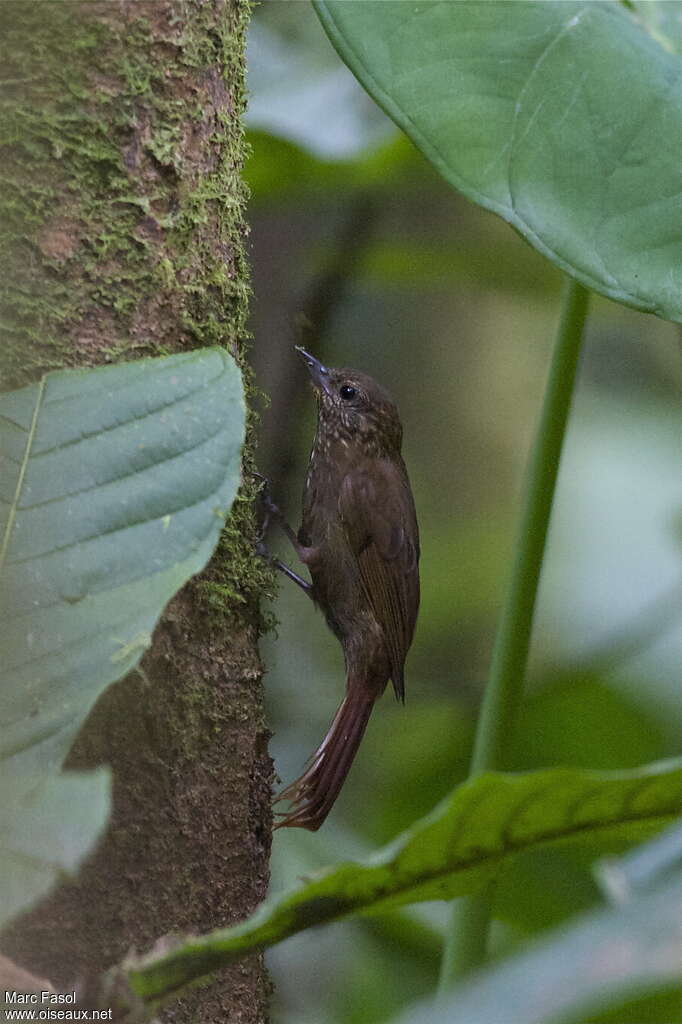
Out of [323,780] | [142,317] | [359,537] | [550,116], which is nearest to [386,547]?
[359,537]

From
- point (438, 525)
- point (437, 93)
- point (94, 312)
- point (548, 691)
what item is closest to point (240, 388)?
point (94, 312)

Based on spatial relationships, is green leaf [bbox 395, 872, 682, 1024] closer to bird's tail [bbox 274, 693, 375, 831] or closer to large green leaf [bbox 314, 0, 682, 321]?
large green leaf [bbox 314, 0, 682, 321]

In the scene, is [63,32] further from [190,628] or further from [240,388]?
[190,628]

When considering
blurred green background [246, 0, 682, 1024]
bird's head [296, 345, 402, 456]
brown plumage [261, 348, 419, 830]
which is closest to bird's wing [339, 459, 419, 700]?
brown plumage [261, 348, 419, 830]

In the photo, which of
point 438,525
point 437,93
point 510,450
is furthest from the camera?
point 510,450

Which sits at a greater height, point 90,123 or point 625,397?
point 90,123

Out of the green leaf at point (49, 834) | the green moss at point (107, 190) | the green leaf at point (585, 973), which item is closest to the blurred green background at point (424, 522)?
the green moss at point (107, 190)
